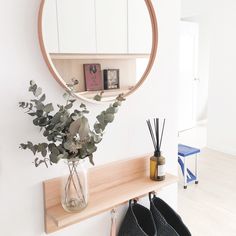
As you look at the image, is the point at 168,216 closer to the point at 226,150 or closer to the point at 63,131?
the point at 63,131

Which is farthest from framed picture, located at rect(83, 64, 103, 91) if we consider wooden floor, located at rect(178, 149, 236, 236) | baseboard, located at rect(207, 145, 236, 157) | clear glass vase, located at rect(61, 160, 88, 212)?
baseboard, located at rect(207, 145, 236, 157)

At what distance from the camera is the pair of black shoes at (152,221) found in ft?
4.10

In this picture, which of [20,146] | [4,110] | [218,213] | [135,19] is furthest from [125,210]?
[218,213]

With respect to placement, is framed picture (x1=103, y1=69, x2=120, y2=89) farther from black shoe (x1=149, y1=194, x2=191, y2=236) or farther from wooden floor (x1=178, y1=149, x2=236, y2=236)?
wooden floor (x1=178, y1=149, x2=236, y2=236)

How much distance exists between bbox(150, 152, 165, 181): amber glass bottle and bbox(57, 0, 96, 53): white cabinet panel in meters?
0.57

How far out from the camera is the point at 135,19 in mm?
1261

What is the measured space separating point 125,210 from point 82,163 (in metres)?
0.45

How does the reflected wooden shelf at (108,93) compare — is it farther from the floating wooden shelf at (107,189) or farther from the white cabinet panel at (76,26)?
the floating wooden shelf at (107,189)

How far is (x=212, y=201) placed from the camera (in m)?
2.52

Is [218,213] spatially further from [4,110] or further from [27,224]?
[4,110]

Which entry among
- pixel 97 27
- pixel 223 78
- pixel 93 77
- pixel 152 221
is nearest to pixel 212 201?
pixel 152 221

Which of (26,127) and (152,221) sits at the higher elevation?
(26,127)

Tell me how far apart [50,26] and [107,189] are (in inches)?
28.0

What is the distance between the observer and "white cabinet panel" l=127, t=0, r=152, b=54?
125cm
